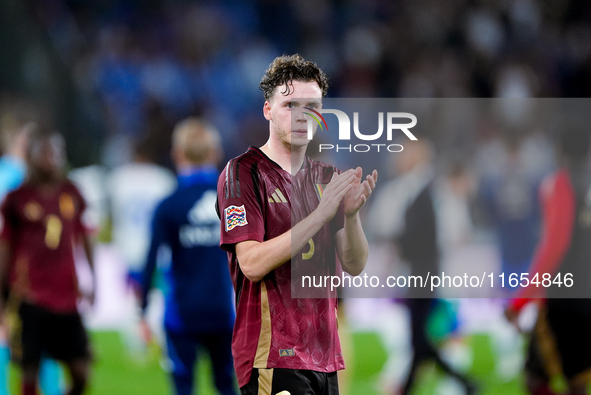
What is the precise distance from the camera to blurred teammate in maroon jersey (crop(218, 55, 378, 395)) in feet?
9.23

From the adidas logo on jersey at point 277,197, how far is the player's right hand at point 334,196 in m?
0.29

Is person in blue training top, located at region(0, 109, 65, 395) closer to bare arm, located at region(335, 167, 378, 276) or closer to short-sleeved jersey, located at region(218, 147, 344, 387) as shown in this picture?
short-sleeved jersey, located at region(218, 147, 344, 387)

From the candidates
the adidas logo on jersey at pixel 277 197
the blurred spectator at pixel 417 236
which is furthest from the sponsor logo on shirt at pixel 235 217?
the blurred spectator at pixel 417 236

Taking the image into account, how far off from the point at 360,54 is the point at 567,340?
38.8ft

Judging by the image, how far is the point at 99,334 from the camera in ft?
34.0

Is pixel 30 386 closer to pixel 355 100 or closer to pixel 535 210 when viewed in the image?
pixel 355 100

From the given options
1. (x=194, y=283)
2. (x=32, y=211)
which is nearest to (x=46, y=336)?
(x=32, y=211)

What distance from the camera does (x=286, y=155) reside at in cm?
301

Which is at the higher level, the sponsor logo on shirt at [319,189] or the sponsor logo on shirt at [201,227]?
the sponsor logo on shirt at [201,227]

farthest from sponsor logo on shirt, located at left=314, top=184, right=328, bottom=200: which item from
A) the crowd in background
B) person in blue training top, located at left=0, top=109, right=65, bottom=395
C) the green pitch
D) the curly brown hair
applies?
the crowd in background

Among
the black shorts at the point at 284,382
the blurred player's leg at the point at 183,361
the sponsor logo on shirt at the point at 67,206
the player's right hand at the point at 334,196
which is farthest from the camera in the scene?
the sponsor logo on shirt at the point at 67,206

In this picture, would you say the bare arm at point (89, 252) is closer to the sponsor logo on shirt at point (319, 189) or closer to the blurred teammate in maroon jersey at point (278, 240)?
the blurred teammate in maroon jersey at point (278, 240)

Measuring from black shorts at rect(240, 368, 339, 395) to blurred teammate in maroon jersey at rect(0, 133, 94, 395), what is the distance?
3.21 m

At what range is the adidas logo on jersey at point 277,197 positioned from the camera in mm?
2934
